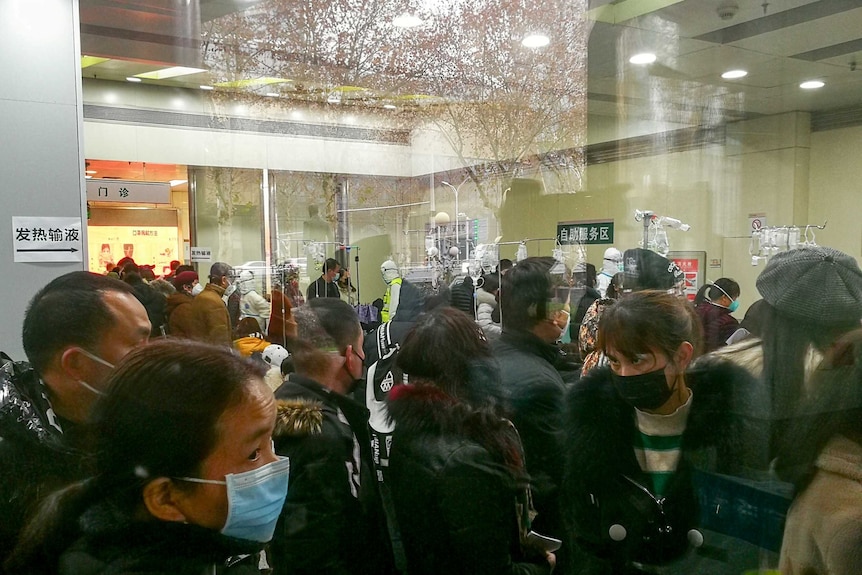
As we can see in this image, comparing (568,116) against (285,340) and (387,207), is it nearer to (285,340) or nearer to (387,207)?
(387,207)

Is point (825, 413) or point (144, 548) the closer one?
point (144, 548)

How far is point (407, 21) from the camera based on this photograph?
1809 millimetres

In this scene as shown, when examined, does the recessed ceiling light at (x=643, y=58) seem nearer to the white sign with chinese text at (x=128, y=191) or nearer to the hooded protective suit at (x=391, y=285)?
the hooded protective suit at (x=391, y=285)

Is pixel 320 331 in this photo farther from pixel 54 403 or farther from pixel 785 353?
pixel 785 353

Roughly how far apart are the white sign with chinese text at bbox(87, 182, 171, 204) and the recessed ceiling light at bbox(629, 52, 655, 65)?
58.1 inches

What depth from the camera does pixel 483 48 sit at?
6.11 ft

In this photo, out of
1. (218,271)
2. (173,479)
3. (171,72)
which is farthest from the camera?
(171,72)

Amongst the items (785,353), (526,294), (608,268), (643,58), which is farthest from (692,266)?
(643,58)

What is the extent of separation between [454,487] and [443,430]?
114mm

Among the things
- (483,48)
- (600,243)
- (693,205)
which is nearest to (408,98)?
(483,48)

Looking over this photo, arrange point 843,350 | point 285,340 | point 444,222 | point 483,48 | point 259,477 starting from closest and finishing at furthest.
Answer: point 259,477
point 843,350
point 285,340
point 444,222
point 483,48

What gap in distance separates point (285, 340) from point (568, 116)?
3.47ft

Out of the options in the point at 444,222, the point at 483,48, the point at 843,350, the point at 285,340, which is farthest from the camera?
the point at 483,48

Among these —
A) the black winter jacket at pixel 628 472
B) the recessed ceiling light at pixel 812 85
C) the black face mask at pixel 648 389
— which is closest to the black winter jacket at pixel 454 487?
the black winter jacket at pixel 628 472
